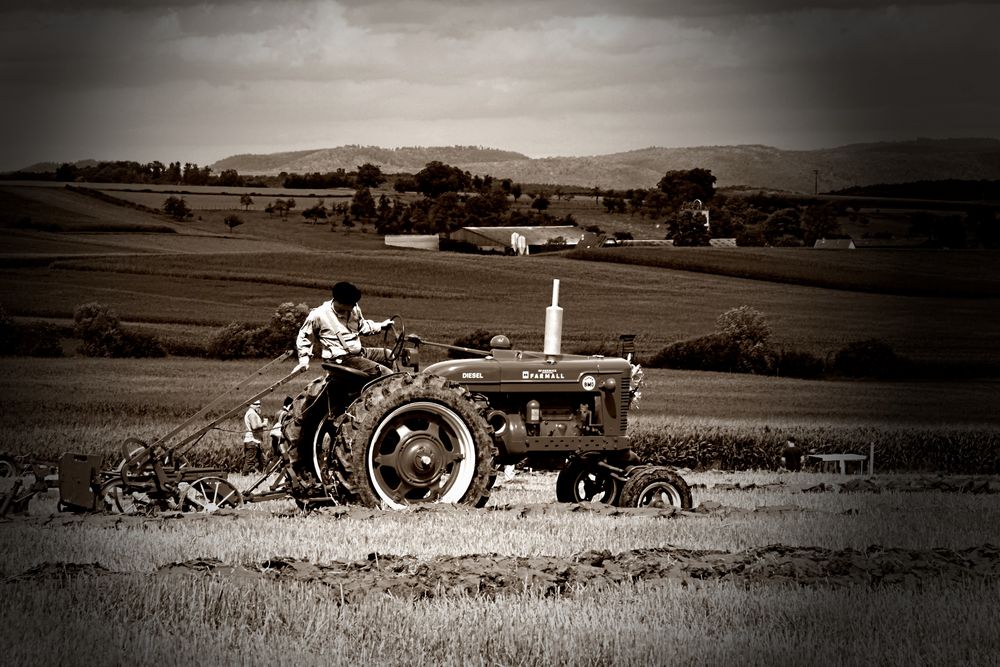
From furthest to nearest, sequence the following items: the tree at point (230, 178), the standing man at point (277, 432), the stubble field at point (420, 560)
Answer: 1. the tree at point (230, 178)
2. the standing man at point (277, 432)
3. the stubble field at point (420, 560)

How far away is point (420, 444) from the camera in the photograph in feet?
27.3

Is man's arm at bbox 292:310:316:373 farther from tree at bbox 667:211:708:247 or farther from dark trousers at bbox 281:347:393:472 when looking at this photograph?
tree at bbox 667:211:708:247

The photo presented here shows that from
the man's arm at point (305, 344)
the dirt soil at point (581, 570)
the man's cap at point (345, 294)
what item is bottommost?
the dirt soil at point (581, 570)

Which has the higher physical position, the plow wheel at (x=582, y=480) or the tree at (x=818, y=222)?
the tree at (x=818, y=222)

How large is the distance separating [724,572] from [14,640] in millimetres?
3263

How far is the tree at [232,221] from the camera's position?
1678 centimetres

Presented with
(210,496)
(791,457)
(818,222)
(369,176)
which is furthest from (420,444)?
(818,222)

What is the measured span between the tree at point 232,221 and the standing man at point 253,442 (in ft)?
11.6

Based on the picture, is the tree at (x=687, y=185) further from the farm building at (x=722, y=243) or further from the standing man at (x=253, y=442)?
the standing man at (x=253, y=442)

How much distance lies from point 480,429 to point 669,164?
10.4 meters

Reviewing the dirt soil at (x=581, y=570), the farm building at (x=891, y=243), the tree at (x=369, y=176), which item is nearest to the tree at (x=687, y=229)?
the farm building at (x=891, y=243)

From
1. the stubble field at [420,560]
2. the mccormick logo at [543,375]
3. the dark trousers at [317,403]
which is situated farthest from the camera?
Answer: the mccormick logo at [543,375]

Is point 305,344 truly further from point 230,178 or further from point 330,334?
point 230,178

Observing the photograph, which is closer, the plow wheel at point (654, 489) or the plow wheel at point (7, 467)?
the plow wheel at point (654, 489)
